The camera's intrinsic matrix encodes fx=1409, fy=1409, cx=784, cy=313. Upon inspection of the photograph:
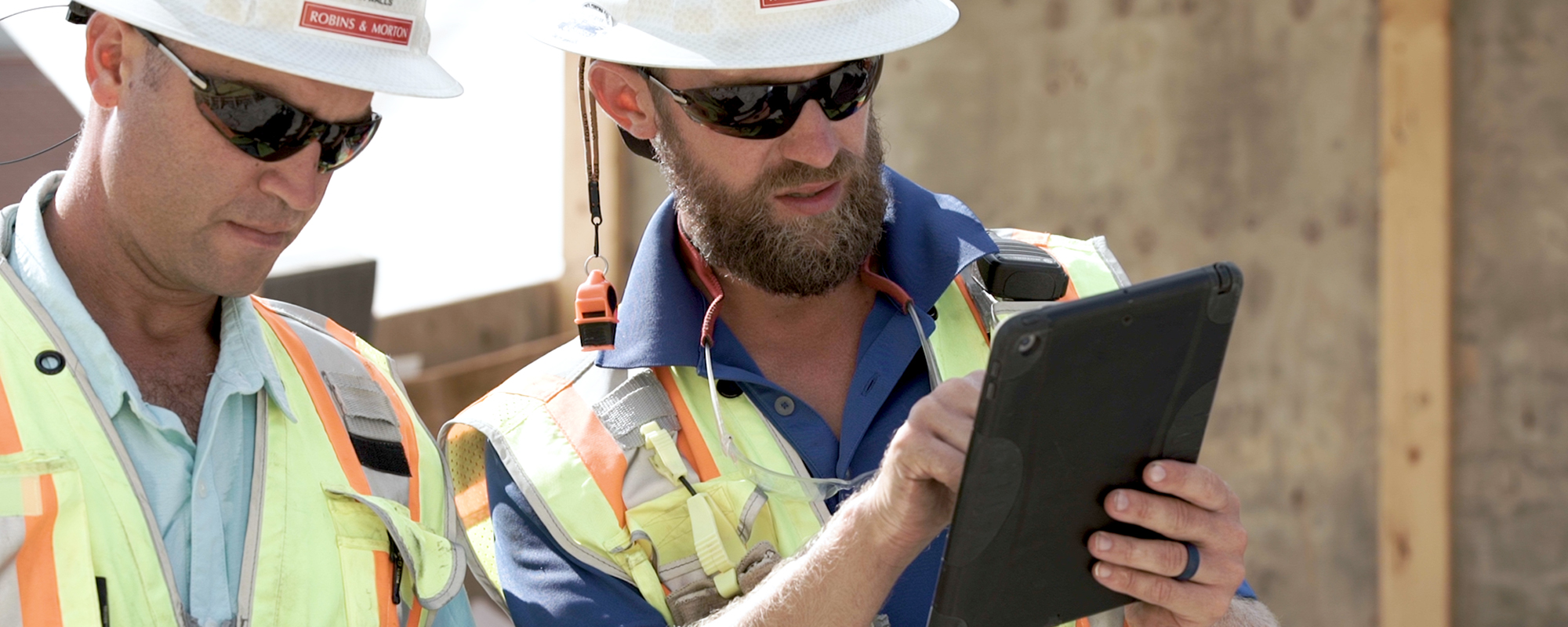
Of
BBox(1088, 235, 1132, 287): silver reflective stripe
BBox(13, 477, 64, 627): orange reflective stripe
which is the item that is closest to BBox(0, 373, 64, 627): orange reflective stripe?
BBox(13, 477, 64, 627): orange reflective stripe

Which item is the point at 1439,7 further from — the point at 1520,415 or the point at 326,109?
the point at 326,109

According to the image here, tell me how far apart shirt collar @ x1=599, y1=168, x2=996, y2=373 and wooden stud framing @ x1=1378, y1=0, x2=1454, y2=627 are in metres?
2.31

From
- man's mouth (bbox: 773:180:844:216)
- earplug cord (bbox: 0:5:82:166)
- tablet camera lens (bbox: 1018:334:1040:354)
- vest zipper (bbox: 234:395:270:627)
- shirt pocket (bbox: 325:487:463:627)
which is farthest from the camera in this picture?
man's mouth (bbox: 773:180:844:216)

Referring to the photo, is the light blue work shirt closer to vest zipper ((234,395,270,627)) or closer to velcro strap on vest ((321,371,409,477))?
vest zipper ((234,395,270,627))

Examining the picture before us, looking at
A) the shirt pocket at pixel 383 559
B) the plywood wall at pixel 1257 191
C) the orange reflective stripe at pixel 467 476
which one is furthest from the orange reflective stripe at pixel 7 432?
the plywood wall at pixel 1257 191

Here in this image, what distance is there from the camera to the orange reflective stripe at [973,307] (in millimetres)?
2352

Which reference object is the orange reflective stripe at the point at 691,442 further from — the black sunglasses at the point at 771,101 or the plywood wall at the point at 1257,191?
the plywood wall at the point at 1257,191

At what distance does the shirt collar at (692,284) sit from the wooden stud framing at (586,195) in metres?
3.11

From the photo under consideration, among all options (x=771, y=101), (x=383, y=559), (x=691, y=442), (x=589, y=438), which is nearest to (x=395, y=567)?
(x=383, y=559)

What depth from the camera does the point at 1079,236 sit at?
187 inches

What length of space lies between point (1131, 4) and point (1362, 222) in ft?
3.35

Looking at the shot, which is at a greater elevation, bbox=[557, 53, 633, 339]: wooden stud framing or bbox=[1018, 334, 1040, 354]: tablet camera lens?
bbox=[557, 53, 633, 339]: wooden stud framing

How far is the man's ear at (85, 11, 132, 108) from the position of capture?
6.45ft

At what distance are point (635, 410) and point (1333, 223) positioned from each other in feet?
9.66
